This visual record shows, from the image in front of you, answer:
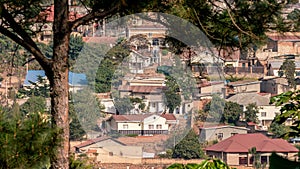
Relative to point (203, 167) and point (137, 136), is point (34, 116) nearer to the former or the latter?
point (203, 167)

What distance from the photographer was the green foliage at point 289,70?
1903cm

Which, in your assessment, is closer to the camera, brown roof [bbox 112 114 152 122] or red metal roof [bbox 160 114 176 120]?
brown roof [bbox 112 114 152 122]

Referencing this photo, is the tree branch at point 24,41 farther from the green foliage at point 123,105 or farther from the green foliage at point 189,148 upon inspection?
the green foliage at point 123,105

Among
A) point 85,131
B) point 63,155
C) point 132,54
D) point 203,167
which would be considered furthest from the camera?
point 85,131

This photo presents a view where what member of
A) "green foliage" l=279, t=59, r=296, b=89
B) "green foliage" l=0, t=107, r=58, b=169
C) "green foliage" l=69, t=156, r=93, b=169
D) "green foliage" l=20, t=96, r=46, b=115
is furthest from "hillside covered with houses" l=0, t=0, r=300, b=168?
"green foliage" l=279, t=59, r=296, b=89

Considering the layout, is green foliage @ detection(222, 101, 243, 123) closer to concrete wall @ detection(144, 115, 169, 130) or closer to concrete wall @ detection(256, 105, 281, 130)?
concrete wall @ detection(256, 105, 281, 130)

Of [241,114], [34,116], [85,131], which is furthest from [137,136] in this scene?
[34,116]

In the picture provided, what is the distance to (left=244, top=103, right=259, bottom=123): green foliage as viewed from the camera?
52.9 feet

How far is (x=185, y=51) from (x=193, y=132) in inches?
236

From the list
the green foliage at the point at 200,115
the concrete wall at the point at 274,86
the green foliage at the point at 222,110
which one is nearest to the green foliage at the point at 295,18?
the green foliage at the point at 222,110

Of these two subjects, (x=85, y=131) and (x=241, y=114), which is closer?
(x=85, y=131)

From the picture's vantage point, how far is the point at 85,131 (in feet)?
33.0

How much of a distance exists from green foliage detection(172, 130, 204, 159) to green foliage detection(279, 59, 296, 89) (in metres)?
8.76

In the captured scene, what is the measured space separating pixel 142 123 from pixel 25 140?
837 cm
